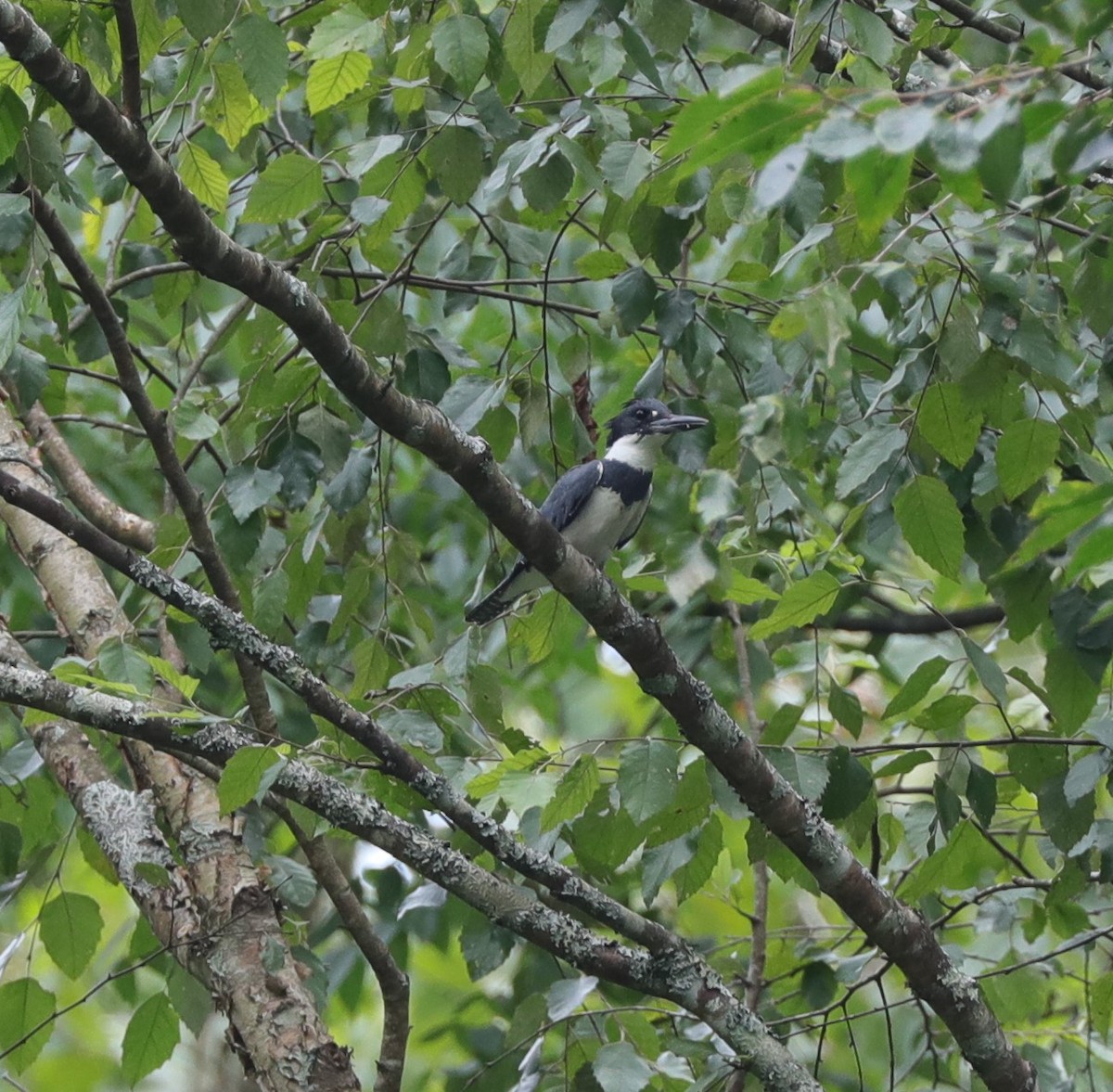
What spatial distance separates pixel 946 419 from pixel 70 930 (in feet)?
8.03

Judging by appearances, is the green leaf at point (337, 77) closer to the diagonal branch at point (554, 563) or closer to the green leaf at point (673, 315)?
the diagonal branch at point (554, 563)

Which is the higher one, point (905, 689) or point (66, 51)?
point (66, 51)

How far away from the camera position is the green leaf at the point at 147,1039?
343 centimetres

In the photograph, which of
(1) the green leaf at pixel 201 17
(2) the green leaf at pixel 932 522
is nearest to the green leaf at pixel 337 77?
(1) the green leaf at pixel 201 17

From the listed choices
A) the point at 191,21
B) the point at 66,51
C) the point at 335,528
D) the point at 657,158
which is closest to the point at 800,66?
the point at 657,158

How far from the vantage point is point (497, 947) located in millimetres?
3824

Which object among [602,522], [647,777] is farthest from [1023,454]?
[602,522]

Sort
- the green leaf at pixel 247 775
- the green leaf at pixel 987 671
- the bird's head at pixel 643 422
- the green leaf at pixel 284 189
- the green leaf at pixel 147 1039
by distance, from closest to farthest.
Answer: the green leaf at pixel 247 775 < the green leaf at pixel 987 671 < the green leaf at pixel 284 189 < the green leaf at pixel 147 1039 < the bird's head at pixel 643 422

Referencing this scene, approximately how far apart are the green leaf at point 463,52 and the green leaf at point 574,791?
53.3 inches

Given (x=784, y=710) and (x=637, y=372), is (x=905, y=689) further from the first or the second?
(x=637, y=372)

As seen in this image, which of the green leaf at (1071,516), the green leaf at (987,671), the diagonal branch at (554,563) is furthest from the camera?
the green leaf at (987,671)

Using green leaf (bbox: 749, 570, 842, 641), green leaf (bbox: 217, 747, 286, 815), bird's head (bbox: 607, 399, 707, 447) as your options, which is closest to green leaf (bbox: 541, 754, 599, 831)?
green leaf (bbox: 749, 570, 842, 641)

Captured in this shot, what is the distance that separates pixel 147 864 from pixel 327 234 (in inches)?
70.7

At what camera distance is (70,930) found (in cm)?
351
